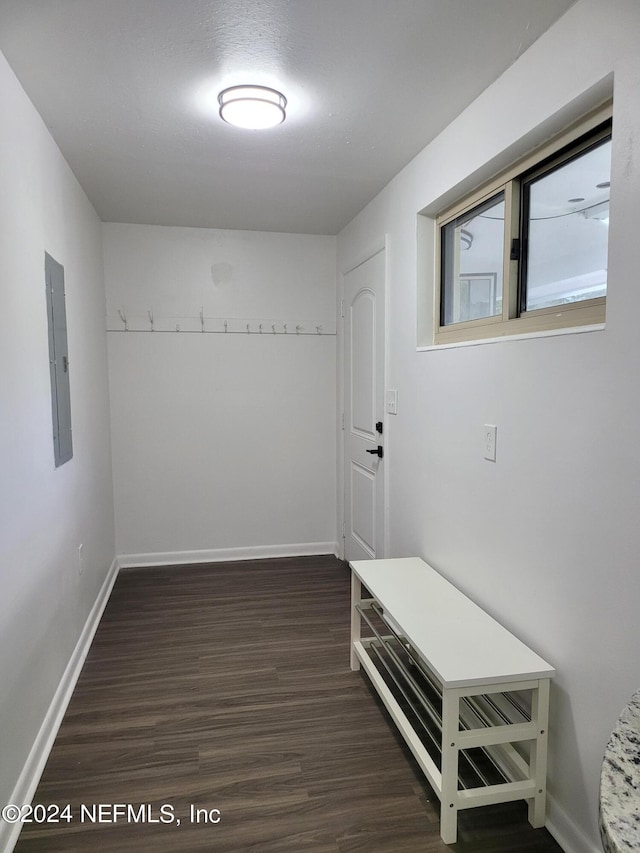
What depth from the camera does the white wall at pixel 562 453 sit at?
1349 millimetres

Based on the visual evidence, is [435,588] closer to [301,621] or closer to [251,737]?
[251,737]

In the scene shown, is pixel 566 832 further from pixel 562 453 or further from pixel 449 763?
pixel 562 453

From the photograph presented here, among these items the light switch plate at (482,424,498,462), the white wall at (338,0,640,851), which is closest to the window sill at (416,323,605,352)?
the white wall at (338,0,640,851)

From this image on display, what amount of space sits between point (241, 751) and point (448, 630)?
0.91 meters

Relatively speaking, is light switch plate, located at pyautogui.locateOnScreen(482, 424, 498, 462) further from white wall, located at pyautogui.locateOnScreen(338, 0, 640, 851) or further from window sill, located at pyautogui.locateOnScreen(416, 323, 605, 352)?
window sill, located at pyautogui.locateOnScreen(416, 323, 605, 352)

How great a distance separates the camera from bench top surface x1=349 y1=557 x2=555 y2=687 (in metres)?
1.56

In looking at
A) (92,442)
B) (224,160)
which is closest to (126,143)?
(224,160)

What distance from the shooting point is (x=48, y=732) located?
1.99 meters

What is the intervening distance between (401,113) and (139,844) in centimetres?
270

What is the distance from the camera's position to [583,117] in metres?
1.59

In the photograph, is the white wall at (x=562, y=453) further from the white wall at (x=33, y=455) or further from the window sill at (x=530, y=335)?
the white wall at (x=33, y=455)

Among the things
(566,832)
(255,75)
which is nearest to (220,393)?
(255,75)

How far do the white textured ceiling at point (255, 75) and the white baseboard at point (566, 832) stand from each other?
233cm

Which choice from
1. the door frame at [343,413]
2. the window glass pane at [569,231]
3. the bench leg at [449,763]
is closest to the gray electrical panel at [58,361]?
the door frame at [343,413]
